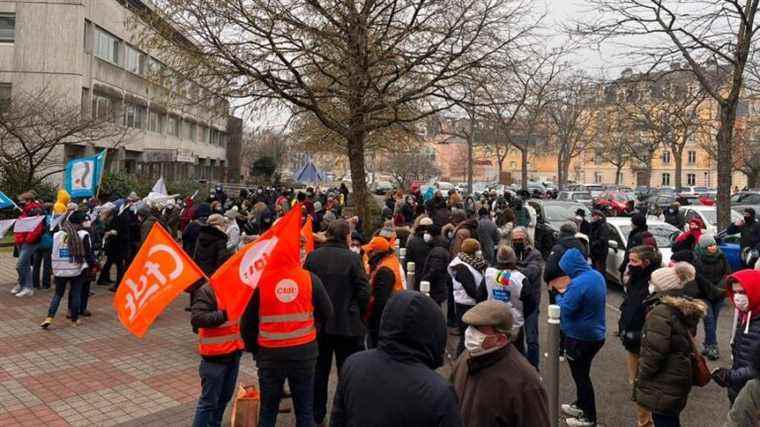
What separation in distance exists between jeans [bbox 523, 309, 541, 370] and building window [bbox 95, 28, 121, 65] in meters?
30.0

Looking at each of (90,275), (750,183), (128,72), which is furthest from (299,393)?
(750,183)

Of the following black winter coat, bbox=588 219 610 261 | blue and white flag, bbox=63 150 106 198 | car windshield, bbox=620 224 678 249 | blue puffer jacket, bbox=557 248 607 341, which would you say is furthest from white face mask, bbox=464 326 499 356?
blue and white flag, bbox=63 150 106 198

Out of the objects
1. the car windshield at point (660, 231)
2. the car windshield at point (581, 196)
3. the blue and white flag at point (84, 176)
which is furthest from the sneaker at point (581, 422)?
the car windshield at point (581, 196)

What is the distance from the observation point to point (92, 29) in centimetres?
2930

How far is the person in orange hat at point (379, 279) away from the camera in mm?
5867

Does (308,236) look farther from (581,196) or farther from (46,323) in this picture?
(581,196)

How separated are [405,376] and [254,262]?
89.5 inches

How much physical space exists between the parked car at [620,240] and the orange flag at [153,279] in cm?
983

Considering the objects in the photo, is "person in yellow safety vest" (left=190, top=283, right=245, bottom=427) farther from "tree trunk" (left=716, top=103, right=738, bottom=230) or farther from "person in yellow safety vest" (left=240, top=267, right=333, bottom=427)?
"tree trunk" (left=716, top=103, right=738, bottom=230)

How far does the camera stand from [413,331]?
8.43 ft

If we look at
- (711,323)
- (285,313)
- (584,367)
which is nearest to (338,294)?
(285,313)

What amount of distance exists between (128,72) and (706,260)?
32891 millimetres

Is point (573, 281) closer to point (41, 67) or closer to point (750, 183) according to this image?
point (41, 67)

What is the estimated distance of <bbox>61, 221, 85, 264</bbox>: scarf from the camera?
27.6 feet
